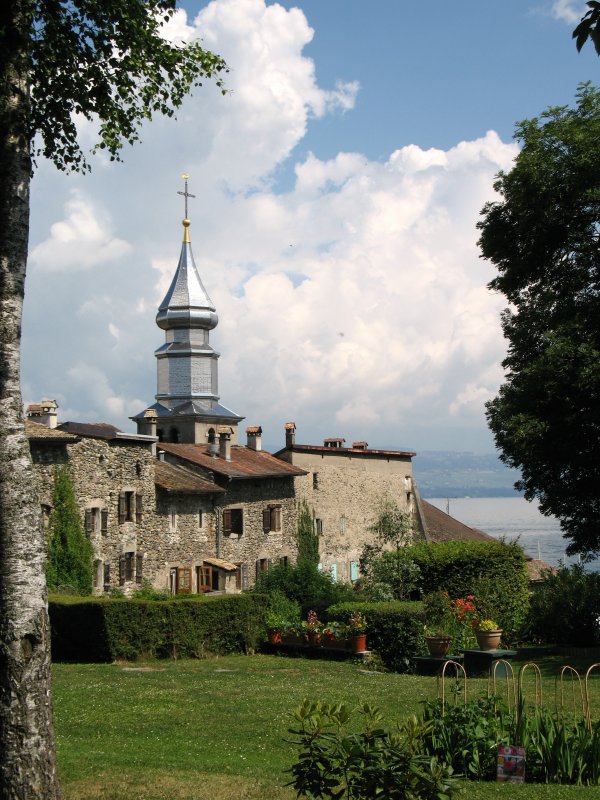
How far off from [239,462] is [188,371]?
1496 cm

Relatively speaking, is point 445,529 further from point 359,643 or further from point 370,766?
point 370,766

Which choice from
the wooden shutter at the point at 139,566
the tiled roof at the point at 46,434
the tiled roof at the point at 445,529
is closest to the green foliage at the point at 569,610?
the tiled roof at the point at 46,434

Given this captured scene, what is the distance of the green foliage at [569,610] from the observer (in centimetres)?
2584

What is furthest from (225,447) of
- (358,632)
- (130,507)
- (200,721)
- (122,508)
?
(200,721)

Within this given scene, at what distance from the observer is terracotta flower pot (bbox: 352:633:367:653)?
24.1 metres

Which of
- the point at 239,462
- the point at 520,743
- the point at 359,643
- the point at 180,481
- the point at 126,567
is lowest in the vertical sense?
the point at 520,743

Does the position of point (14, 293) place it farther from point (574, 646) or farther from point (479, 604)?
point (479, 604)

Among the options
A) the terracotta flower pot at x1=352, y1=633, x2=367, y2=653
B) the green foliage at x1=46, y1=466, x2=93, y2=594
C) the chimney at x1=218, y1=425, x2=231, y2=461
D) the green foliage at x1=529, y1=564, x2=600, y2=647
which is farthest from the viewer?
the chimney at x1=218, y1=425, x2=231, y2=461

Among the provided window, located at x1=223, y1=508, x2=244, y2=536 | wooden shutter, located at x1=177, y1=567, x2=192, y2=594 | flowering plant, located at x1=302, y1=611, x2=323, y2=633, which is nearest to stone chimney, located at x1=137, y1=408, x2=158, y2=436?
window, located at x1=223, y1=508, x2=244, y2=536

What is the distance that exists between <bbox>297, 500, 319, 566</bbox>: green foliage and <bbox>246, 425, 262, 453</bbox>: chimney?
4.69 m

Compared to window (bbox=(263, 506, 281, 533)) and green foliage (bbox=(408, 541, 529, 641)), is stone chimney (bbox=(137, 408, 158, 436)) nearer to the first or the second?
window (bbox=(263, 506, 281, 533))

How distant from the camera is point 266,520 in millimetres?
49094

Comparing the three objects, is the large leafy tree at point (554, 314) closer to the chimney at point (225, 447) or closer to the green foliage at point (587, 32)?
the green foliage at point (587, 32)

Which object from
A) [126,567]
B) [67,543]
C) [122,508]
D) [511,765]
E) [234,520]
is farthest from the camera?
[234,520]
